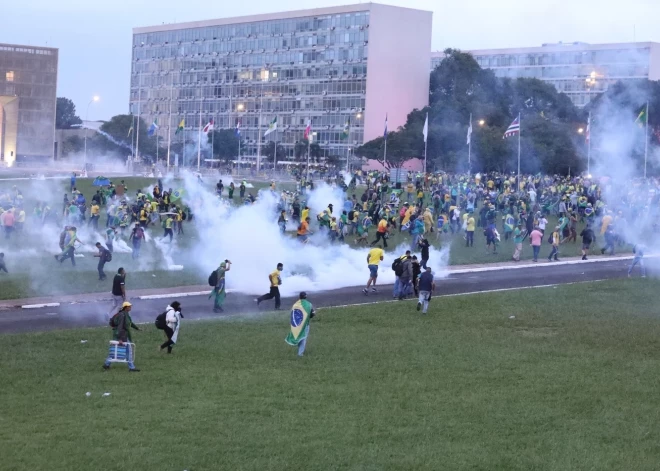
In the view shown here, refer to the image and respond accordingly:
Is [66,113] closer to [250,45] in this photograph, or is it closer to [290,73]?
[250,45]

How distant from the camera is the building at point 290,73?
11712 cm

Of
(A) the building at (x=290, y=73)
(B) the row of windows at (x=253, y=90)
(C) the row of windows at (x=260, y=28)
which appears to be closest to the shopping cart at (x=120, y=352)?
(A) the building at (x=290, y=73)

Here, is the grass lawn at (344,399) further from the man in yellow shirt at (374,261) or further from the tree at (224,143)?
the tree at (224,143)

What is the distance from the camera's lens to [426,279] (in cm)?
2473

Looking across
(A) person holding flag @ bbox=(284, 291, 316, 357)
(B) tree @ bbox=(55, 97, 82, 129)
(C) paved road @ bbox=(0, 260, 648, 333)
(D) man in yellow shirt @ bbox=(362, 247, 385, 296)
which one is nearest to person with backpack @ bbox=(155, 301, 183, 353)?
(A) person holding flag @ bbox=(284, 291, 316, 357)

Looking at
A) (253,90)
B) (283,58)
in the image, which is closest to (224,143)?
(253,90)

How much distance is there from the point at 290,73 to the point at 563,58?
3487 centimetres

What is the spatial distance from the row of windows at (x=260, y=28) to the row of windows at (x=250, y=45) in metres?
0.80

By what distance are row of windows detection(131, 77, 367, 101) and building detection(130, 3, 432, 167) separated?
5.0 inches

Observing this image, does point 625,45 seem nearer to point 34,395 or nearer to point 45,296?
point 45,296

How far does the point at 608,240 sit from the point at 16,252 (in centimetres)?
2465

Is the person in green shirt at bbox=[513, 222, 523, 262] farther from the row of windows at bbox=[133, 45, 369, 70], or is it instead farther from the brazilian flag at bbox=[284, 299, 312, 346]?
the row of windows at bbox=[133, 45, 369, 70]

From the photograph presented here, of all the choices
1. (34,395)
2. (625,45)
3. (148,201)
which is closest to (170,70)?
(625,45)

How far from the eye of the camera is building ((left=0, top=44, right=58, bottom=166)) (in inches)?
4584
